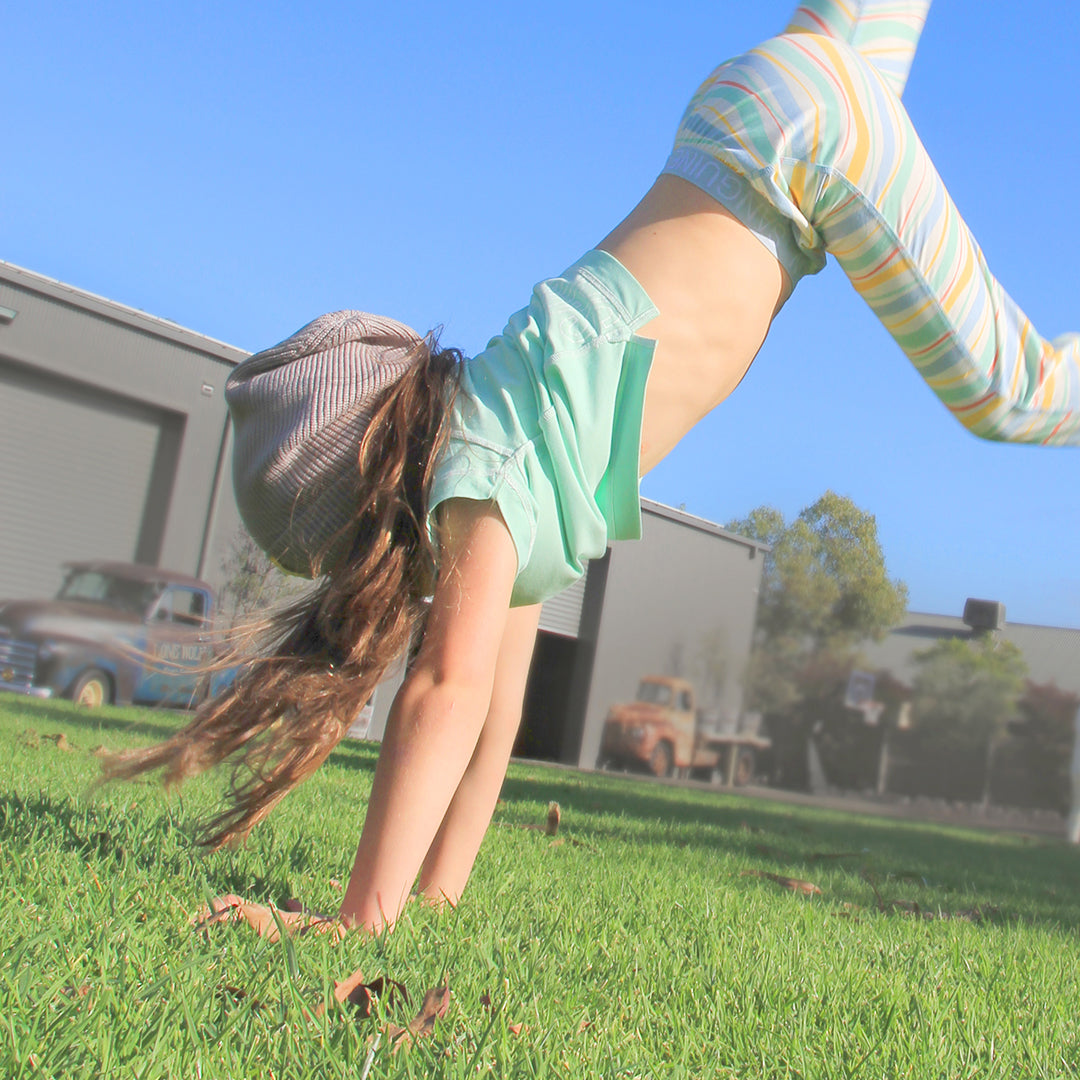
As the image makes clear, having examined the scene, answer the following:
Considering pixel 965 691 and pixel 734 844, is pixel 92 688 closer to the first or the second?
pixel 965 691

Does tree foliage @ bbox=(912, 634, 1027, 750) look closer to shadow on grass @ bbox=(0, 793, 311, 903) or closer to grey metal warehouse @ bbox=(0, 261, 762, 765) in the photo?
grey metal warehouse @ bbox=(0, 261, 762, 765)

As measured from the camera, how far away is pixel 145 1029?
92 cm

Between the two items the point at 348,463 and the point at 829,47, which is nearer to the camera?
the point at 348,463

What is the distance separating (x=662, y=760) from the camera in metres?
12.8

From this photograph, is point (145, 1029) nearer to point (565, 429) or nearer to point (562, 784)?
point (565, 429)

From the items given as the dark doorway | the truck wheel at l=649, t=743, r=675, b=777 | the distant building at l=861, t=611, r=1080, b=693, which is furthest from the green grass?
the dark doorway

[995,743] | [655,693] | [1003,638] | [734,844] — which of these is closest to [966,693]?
[995,743]

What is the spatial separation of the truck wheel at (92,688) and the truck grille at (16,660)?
1.55 ft

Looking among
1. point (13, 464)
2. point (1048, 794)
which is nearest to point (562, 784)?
point (1048, 794)

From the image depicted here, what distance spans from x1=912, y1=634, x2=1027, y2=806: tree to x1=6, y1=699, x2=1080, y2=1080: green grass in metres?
5.40

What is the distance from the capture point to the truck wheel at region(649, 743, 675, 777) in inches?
485

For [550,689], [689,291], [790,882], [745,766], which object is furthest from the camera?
[550,689]

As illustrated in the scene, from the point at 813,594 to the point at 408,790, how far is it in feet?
22.0

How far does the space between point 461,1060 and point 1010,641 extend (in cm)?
683
